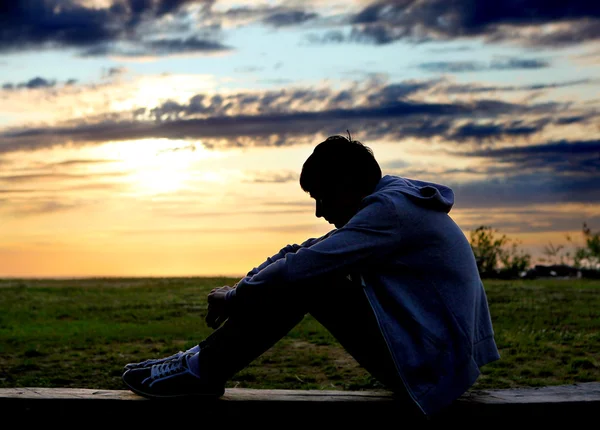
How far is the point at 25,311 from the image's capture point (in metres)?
12.0

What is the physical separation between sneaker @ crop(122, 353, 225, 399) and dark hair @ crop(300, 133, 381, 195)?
112cm

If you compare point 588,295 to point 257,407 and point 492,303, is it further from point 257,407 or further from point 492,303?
point 257,407

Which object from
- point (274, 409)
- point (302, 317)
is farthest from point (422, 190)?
point (274, 409)

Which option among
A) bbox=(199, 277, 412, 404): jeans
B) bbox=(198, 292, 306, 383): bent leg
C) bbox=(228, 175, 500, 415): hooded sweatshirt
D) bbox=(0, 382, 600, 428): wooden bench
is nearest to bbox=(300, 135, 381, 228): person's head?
bbox=(228, 175, 500, 415): hooded sweatshirt

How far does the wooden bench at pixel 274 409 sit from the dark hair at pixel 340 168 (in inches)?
42.9

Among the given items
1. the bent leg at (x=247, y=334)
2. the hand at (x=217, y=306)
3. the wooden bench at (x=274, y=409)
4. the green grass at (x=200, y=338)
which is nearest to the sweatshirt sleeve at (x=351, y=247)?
the bent leg at (x=247, y=334)

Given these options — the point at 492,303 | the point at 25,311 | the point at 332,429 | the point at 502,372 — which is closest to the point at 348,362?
the point at 502,372

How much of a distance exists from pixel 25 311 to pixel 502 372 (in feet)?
26.8

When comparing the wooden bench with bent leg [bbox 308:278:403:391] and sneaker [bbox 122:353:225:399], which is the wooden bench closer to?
sneaker [bbox 122:353:225:399]

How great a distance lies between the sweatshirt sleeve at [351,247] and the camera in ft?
10.8

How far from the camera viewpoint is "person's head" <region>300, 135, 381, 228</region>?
3.58 meters

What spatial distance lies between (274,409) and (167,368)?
593mm

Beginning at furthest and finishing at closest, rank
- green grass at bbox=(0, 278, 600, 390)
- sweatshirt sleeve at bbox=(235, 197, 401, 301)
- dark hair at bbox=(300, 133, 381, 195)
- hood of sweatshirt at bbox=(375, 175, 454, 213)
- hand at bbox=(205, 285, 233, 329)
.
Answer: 1. green grass at bbox=(0, 278, 600, 390)
2. hand at bbox=(205, 285, 233, 329)
3. dark hair at bbox=(300, 133, 381, 195)
4. hood of sweatshirt at bbox=(375, 175, 454, 213)
5. sweatshirt sleeve at bbox=(235, 197, 401, 301)

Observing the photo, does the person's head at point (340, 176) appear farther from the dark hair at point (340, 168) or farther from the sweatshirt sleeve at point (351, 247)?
the sweatshirt sleeve at point (351, 247)
